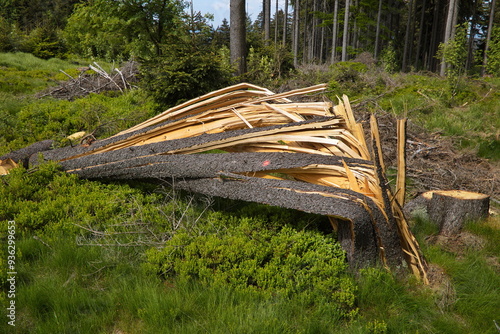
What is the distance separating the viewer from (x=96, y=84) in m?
9.61

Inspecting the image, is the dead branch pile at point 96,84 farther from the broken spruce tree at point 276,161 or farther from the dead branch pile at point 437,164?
the dead branch pile at point 437,164

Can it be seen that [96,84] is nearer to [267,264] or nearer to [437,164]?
[267,264]

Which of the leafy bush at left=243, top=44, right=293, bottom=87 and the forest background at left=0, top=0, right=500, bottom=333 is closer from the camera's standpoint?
the forest background at left=0, top=0, right=500, bottom=333

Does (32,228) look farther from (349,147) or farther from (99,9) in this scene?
(99,9)

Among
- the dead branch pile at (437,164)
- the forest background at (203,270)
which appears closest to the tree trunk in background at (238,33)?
the dead branch pile at (437,164)

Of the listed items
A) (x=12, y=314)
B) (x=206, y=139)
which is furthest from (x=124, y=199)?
(x=12, y=314)

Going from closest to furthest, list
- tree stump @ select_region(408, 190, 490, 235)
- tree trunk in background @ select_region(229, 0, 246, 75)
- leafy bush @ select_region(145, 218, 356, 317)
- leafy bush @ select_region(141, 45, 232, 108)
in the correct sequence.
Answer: leafy bush @ select_region(145, 218, 356, 317) < tree stump @ select_region(408, 190, 490, 235) < leafy bush @ select_region(141, 45, 232, 108) < tree trunk in background @ select_region(229, 0, 246, 75)

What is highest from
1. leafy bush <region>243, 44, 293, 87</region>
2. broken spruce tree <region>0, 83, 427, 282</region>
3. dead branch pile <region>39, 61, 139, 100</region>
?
leafy bush <region>243, 44, 293, 87</region>

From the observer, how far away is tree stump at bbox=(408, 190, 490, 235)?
3.73 meters

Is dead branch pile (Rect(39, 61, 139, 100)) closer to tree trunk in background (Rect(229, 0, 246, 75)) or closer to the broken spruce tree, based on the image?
tree trunk in background (Rect(229, 0, 246, 75))

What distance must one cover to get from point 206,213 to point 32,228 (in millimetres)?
1828

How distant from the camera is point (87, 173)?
4109mm

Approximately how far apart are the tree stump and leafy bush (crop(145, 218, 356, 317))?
1.73 m

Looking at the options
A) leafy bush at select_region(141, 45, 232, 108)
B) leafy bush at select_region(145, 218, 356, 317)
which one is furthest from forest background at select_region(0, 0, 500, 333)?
leafy bush at select_region(141, 45, 232, 108)
